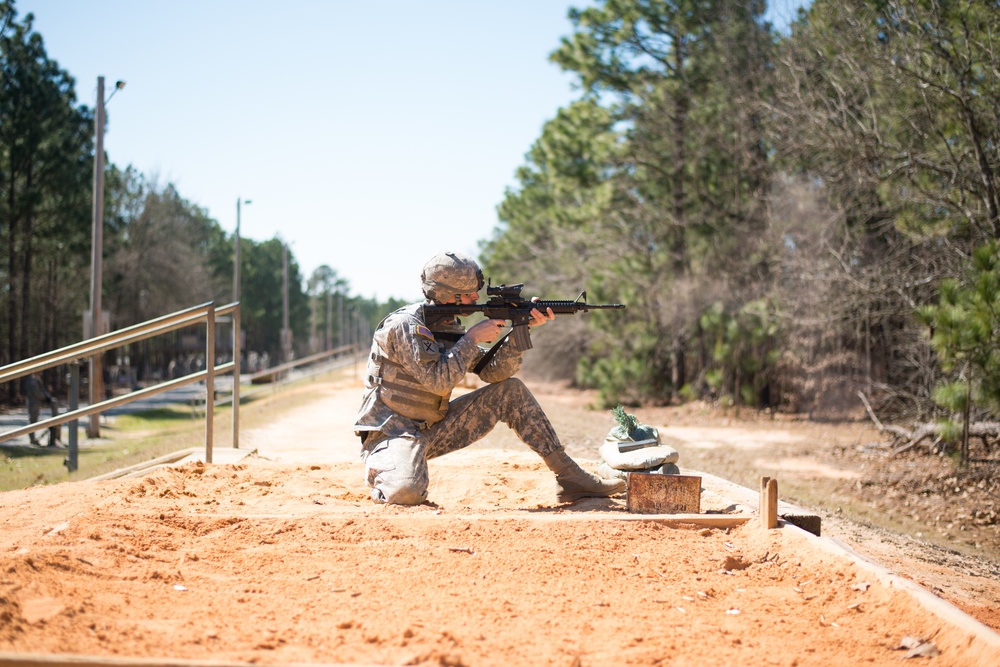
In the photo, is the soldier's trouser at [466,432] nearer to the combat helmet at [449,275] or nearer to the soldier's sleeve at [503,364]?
the soldier's sleeve at [503,364]

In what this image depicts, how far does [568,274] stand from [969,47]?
16.6m

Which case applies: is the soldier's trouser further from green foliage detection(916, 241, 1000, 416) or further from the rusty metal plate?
green foliage detection(916, 241, 1000, 416)

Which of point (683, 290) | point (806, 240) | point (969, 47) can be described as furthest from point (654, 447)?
point (683, 290)

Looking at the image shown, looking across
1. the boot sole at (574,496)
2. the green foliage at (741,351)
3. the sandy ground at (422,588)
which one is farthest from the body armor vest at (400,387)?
the green foliage at (741,351)

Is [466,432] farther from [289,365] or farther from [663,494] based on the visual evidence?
[289,365]

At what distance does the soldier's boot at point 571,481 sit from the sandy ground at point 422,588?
311 mm

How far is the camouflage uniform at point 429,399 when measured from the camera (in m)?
5.25

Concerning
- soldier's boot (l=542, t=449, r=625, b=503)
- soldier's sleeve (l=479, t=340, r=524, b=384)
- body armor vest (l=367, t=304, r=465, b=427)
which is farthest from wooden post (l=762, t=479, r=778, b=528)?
body armor vest (l=367, t=304, r=465, b=427)

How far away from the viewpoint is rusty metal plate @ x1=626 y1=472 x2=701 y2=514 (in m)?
4.82

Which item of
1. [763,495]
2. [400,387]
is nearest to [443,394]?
[400,387]

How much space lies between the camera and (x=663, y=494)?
15.9 ft

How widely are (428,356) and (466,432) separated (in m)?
0.61

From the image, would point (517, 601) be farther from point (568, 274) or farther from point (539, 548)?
point (568, 274)

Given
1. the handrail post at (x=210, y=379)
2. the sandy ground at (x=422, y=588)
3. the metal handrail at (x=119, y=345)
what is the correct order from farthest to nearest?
the handrail post at (x=210, y=379) < the metal handrail at (x=119, y=345) < the sandy ground at (x=422, y=588)
